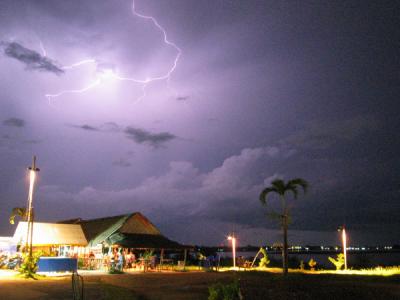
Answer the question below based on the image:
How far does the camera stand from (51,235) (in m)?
34.3

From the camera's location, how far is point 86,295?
1472 cm

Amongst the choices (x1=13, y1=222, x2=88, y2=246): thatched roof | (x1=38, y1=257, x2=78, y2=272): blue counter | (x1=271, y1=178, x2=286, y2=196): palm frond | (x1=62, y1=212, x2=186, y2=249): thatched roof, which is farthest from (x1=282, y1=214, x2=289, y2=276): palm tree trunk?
(x1=13, y1=222, x2=88, y2=246): thatched roof

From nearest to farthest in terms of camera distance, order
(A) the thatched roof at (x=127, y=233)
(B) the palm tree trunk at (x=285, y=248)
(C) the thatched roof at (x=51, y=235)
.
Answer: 1. (B) the palm tree trunk at (x=285, y=248)
2. (C) the thatched roof at (x=51, y=235)
3. (A) the thatched roof at (x=127, y=233)

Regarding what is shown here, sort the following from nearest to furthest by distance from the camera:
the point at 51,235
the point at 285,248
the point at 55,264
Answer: the point at 285,248, the point at 55,264, the point at 51,235

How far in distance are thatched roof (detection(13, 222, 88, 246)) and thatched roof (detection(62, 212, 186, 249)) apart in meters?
1.42

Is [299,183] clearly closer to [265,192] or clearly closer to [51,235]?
[265,192]

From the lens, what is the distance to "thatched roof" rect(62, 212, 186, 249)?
34062mm

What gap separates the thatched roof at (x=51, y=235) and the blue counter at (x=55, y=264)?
282 inches

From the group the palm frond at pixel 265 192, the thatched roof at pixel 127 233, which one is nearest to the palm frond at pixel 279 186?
the palm frond at pixel 265 192

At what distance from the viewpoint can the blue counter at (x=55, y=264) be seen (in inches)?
1024

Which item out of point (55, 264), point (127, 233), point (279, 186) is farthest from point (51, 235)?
point (279, 186)

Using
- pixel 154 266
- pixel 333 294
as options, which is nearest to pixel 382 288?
pixel 333 294

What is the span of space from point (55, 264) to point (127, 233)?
10.5m

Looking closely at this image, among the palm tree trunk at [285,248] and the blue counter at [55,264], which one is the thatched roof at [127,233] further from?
the palm tree trunk at [285,248]
